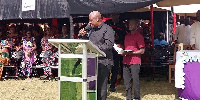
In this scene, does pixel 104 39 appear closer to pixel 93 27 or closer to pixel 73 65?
pixel 93 27

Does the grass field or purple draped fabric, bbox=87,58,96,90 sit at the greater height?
purple draped fabric, bbox=87,58,96,90

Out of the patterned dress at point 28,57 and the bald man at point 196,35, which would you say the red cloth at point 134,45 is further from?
the patterned dress at point 28,57

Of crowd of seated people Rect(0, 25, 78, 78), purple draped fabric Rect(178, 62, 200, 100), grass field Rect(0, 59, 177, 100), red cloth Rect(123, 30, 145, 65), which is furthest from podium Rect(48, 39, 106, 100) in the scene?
crowd of seated people Rect(0, 25, 78, 78)

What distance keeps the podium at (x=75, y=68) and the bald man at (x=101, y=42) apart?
0.30 meters

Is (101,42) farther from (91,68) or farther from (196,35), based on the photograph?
(196,35)

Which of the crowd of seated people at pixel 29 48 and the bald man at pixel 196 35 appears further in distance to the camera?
the crowd of seated people at pixel 29 48

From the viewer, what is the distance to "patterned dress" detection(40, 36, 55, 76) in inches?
363

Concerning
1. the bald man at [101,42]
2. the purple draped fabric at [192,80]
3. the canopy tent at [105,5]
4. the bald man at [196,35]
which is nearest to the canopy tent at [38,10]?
the canopy tent at [105,5]

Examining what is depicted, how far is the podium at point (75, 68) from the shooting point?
400cm

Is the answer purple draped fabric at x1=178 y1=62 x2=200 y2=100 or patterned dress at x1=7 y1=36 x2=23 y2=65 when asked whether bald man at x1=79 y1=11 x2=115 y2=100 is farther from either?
patterned dress at x1=7 y1=36 x2=23 y2=65

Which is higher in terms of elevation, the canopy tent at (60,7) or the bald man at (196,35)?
the canopy tent at (60,7)

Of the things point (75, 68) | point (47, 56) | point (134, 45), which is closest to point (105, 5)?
point (134, 45)

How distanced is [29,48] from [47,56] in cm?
69

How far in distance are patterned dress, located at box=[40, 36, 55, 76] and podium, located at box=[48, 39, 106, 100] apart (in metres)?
4.94
